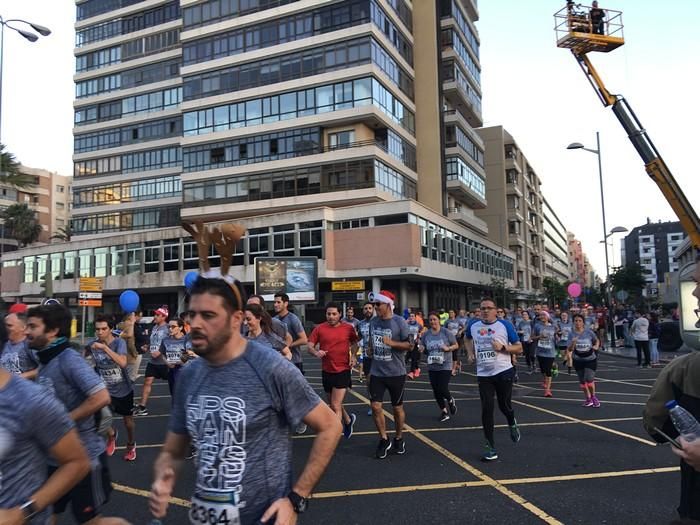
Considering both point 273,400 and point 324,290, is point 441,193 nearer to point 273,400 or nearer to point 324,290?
point 324,290

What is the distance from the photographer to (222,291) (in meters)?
2.44

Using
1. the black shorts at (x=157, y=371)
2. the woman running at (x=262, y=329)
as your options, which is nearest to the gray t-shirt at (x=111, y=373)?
the woman running at (x=262, y=329)

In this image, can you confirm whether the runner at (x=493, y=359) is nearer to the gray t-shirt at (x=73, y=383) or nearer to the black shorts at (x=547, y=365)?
the gray t-shirt at (x=73, y=383)

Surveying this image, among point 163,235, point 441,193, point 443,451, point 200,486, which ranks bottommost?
point 443,451

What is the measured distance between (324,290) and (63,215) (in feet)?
205

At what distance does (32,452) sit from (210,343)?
83 centimetres

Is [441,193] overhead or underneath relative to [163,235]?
overhead

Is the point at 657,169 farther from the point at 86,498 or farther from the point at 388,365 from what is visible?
the point at 86,498

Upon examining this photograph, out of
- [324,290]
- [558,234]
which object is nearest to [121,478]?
[324,290]

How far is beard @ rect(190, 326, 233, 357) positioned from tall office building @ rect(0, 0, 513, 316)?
108ft

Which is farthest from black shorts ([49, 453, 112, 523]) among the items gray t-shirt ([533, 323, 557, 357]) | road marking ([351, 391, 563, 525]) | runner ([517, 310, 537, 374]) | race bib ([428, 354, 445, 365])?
runner ([517, 310, 537, 374])

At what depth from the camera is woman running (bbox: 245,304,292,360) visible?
26.6 feet

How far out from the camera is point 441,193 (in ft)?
152

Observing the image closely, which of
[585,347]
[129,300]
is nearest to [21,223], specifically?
[129,300]
